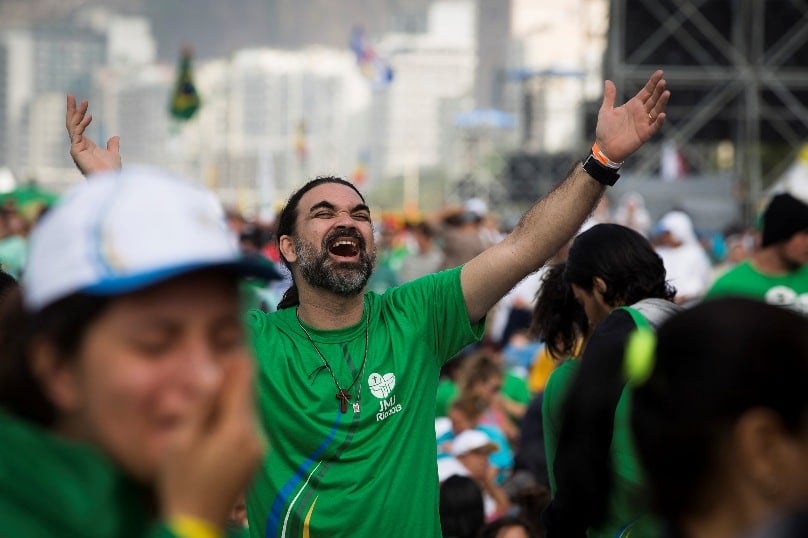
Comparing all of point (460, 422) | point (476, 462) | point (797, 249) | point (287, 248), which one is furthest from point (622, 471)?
point (460, 422)

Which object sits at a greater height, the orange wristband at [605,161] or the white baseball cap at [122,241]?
the white baseball cap at [122,241]

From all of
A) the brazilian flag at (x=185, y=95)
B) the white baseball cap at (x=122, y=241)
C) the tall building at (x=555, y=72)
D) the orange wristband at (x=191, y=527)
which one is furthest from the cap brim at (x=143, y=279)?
the tall building at (x=555, y=72)

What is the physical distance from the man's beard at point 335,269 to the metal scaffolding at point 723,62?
26.0 metres

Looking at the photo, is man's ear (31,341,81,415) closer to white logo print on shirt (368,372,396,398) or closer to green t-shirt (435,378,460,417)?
white logo print on shirt (368,372,396,398)

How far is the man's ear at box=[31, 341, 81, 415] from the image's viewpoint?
5.49 ft

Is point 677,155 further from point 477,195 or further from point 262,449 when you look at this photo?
point 262,449

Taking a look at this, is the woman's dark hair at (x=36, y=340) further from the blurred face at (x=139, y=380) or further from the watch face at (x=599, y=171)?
the watch face at (x=599, y=171)

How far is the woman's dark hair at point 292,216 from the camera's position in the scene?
4.59 metres

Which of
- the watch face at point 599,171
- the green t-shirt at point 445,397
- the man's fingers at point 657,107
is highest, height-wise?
the man's fingers at point 657,107

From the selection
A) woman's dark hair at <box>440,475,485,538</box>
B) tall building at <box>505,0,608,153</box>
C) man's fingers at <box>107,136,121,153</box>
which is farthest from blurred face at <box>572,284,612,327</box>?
tall building at <box>505,0,608,153</box>

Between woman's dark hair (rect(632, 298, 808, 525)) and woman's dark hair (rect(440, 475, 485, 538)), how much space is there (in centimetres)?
473

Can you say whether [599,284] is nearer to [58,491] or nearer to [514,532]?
[514,532]

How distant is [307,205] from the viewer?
4.61 metres

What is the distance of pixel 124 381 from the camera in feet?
5.37
